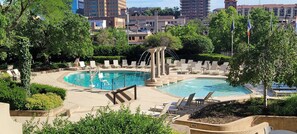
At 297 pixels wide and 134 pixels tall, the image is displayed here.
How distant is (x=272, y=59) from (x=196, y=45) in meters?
25.0

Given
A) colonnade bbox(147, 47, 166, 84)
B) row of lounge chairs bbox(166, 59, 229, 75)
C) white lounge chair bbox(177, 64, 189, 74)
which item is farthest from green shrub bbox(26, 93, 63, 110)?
row of lounge chairs bbox(166, 59, 229, 75)

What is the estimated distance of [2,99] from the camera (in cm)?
1423

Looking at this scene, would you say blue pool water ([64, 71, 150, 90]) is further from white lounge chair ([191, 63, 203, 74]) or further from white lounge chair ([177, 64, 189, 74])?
white lounge chair ([191, 63, 203, 74])

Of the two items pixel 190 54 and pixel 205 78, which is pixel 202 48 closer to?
pixel 190 54

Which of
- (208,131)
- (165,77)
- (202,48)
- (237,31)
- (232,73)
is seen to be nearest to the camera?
(208,131)

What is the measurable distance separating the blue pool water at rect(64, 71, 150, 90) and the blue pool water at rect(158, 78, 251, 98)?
11.2 ft

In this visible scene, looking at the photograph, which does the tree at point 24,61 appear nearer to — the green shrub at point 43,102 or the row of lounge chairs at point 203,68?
the green shrub at point 43,102

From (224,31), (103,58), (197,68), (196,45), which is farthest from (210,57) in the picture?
(224,31)

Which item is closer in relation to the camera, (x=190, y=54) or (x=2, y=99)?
(x=2, y=99)

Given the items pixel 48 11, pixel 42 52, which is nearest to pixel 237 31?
pixel 42 52

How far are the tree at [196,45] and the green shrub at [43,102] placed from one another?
24205 mm

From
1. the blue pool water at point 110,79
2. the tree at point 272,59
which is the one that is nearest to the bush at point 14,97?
the tree at point 272,59

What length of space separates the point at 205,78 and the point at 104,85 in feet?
25.4

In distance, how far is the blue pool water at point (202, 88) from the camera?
2164cm
